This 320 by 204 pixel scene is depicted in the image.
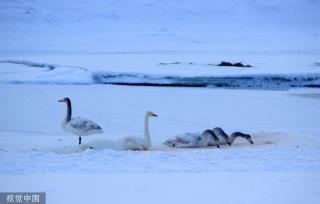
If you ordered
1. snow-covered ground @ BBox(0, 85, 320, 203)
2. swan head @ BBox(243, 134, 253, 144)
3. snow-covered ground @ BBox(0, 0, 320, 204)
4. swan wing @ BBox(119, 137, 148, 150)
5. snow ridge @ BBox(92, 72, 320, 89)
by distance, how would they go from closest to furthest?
snow-covered ground @ BBox(0, 85, 320, 203)
snow-covered ground @ BBox(0, 0, 320, 204)
swan wing @ BBox(119, 137, 148, 150)
swan head @ BBox(243, 134, 253, 144)
snow ridge @ BBox(92, 72, 320, 89)

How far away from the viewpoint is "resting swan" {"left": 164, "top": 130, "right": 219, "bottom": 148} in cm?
788

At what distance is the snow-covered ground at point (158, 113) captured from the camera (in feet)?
17.3

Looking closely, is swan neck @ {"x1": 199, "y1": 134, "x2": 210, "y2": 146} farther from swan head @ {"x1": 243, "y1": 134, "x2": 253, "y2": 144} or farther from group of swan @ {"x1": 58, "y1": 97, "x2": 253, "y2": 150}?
swan head @ {"x1": 243, "y1": 134, "x2": 253, "y2": 144}

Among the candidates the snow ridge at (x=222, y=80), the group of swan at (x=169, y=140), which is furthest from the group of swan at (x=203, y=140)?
the snow ridge at (x=222, y=80)

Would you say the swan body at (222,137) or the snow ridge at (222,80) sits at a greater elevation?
the snow ridge at (222,80)

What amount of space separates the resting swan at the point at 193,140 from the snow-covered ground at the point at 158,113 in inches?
5.5

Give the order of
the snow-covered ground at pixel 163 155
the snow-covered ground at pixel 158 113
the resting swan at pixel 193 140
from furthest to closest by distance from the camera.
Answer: the resting swan at pixel 193 140, the snow-covered ground at pixel 158 113, the snow-covered ground at pixel 163 155

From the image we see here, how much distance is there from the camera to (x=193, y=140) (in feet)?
26.2

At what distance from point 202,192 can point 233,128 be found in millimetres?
5278

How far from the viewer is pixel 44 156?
22.0ft

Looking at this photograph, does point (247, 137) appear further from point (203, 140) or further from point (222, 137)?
point (203, 140)

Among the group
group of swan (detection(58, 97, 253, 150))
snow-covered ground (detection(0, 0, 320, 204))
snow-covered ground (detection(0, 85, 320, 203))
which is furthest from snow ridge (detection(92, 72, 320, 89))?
group of swan (detection(58, 97, 253, 150))

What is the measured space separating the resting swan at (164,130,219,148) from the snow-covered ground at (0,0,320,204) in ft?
0.46

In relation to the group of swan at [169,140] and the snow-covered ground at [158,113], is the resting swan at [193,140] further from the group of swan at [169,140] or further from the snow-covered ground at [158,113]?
the snow-covered ground at [158,113]
